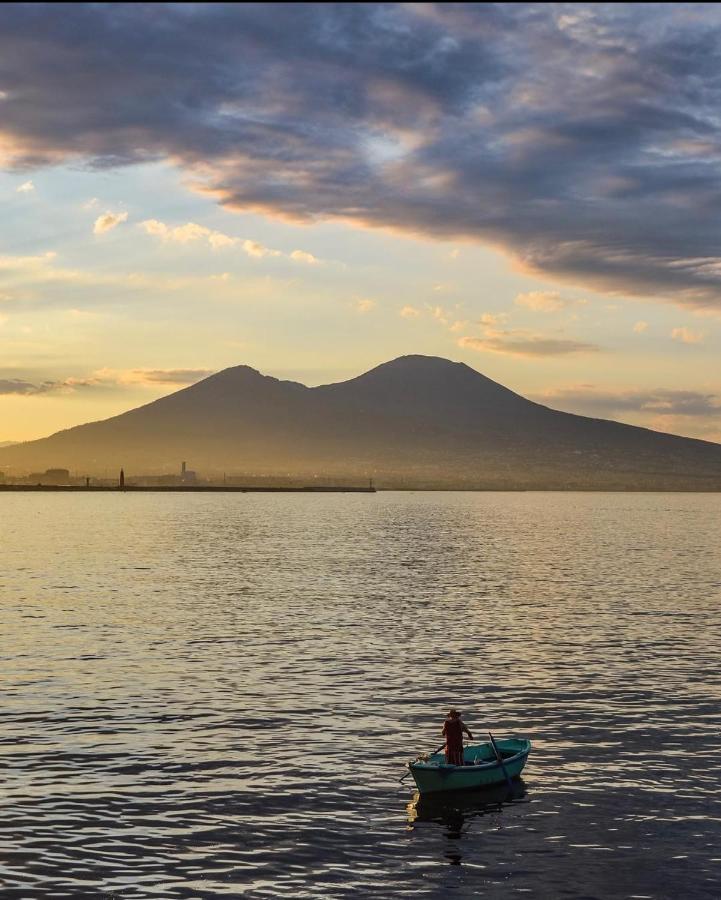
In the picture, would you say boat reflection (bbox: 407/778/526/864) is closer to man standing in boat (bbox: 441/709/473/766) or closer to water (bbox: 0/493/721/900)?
water (bbox: 0/493/721/900)

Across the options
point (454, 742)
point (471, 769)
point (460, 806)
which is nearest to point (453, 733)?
point (454, 742)

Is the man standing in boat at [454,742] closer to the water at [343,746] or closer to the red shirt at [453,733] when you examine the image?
the red shirt at [453,733]

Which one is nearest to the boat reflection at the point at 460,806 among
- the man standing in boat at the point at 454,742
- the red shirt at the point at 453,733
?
the man standing in boat at the point at 454,742

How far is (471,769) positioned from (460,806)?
1.24 metres

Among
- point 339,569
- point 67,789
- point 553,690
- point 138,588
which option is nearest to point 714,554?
point 339,569

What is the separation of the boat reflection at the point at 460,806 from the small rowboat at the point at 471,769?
0.26 m

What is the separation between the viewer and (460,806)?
122 feet

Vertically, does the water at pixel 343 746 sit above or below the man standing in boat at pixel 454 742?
below

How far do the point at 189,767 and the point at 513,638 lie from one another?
3976 centimetres

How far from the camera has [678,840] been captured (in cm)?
3322

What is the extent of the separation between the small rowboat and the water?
0.70m

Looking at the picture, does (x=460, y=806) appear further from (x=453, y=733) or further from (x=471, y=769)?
(x=453, y=733)

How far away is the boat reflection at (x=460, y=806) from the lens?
35.3m

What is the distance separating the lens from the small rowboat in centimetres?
3697
